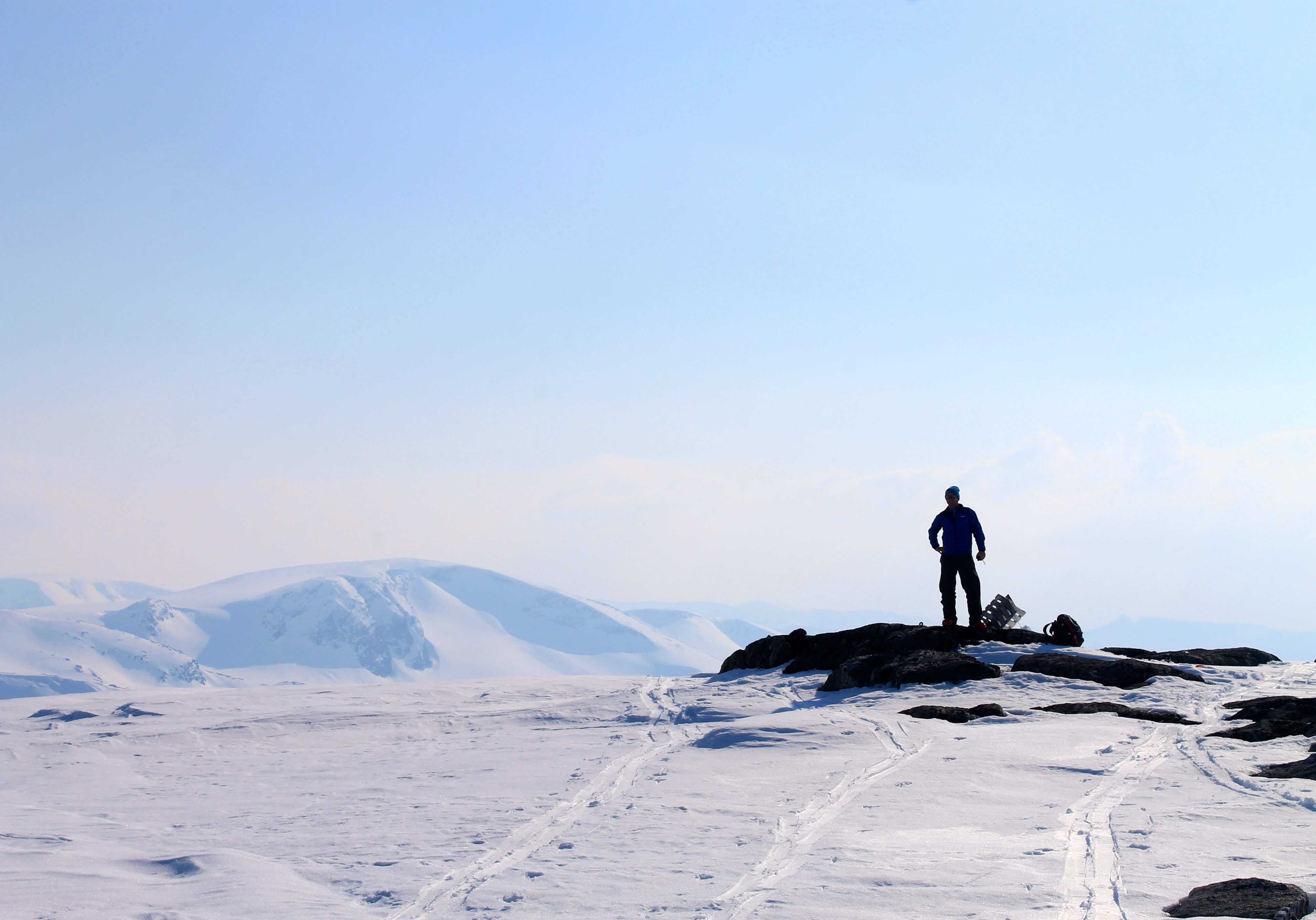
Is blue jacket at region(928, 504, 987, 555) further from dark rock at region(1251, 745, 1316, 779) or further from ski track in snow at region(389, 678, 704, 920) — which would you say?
dark rock at region(1251, 745, 1316, 779)

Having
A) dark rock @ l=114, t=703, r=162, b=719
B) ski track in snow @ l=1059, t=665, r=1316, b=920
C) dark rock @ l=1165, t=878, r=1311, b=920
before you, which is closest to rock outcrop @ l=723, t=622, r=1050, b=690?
ski track in snow @ l=1059, t=665, r=1316, b=920

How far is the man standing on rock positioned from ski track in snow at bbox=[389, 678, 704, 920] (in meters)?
6.15

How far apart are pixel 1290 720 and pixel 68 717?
1732 centimetres

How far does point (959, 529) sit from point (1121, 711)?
15.9 ft

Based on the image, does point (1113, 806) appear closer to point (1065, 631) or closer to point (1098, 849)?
point (1098, 849)

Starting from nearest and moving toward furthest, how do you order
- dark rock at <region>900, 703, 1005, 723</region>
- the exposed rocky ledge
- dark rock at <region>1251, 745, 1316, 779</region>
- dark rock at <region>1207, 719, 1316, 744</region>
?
dark rock at <region>1251, 745, 1316, 779</region>, dark rock at <region>1207, 719, 1316, 744</region>, dark rock at <region>900, 703, 1005, 723</region>, the exposed rocky ledge

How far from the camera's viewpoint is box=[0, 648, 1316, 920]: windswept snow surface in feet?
17.8

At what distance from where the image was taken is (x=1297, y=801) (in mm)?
7000

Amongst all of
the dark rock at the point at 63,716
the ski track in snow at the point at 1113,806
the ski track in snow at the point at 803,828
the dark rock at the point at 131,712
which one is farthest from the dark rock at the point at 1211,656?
the dark rock at the point at 63,716

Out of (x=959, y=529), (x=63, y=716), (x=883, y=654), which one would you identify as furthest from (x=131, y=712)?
(x=959, y=529)

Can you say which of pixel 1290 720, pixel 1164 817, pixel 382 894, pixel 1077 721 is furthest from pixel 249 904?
pixel 1290 720

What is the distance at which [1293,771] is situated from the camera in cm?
786

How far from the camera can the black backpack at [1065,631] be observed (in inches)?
673

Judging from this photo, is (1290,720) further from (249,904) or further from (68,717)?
(68,717)
